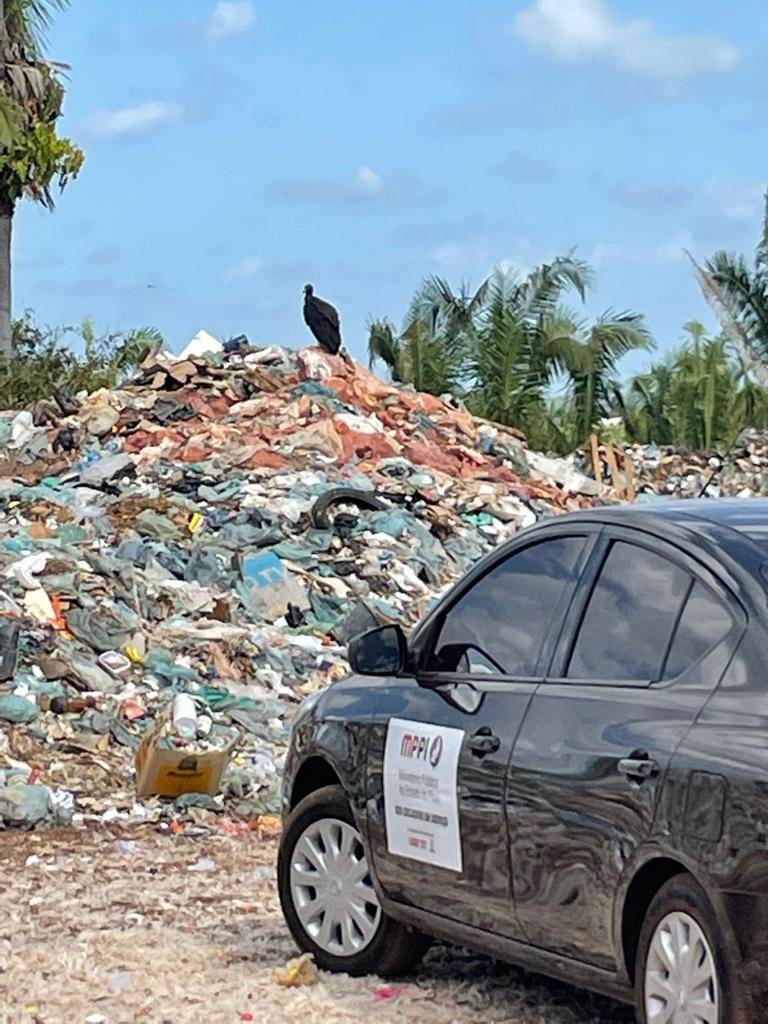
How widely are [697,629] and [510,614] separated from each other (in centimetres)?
107

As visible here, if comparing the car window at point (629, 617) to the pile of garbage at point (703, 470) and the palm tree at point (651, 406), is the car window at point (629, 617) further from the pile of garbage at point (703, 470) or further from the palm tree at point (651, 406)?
the palm tree at point (651, 406)

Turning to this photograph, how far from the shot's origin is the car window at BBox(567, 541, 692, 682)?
5.52m

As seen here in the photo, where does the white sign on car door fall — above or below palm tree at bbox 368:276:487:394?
below

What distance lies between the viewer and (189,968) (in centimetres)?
721

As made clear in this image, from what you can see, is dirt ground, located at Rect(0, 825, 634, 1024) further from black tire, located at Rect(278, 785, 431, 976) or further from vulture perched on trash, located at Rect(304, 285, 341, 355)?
vulture perched on trash, located at Rect(304, 285, 341, 355)

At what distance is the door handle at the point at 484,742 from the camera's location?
19.7 feet

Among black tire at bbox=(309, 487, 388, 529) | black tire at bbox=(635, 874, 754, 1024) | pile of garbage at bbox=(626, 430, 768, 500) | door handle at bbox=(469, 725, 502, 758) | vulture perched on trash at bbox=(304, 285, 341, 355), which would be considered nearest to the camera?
black tire at bbox=(635, 874, 754, 1024)

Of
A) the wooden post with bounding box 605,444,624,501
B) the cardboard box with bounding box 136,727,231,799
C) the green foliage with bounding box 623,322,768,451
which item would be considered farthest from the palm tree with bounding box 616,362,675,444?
the cardboard box with bounding box 136,727,231,799

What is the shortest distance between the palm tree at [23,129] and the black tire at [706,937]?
3572cm

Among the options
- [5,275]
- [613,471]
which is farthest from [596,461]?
[5,275]

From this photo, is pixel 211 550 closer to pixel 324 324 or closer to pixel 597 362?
pixel 324 324

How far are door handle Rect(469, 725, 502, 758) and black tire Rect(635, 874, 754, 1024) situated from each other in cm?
92

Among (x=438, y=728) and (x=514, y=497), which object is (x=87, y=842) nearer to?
(x=438, y=728)

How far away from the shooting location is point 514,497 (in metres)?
26.3
